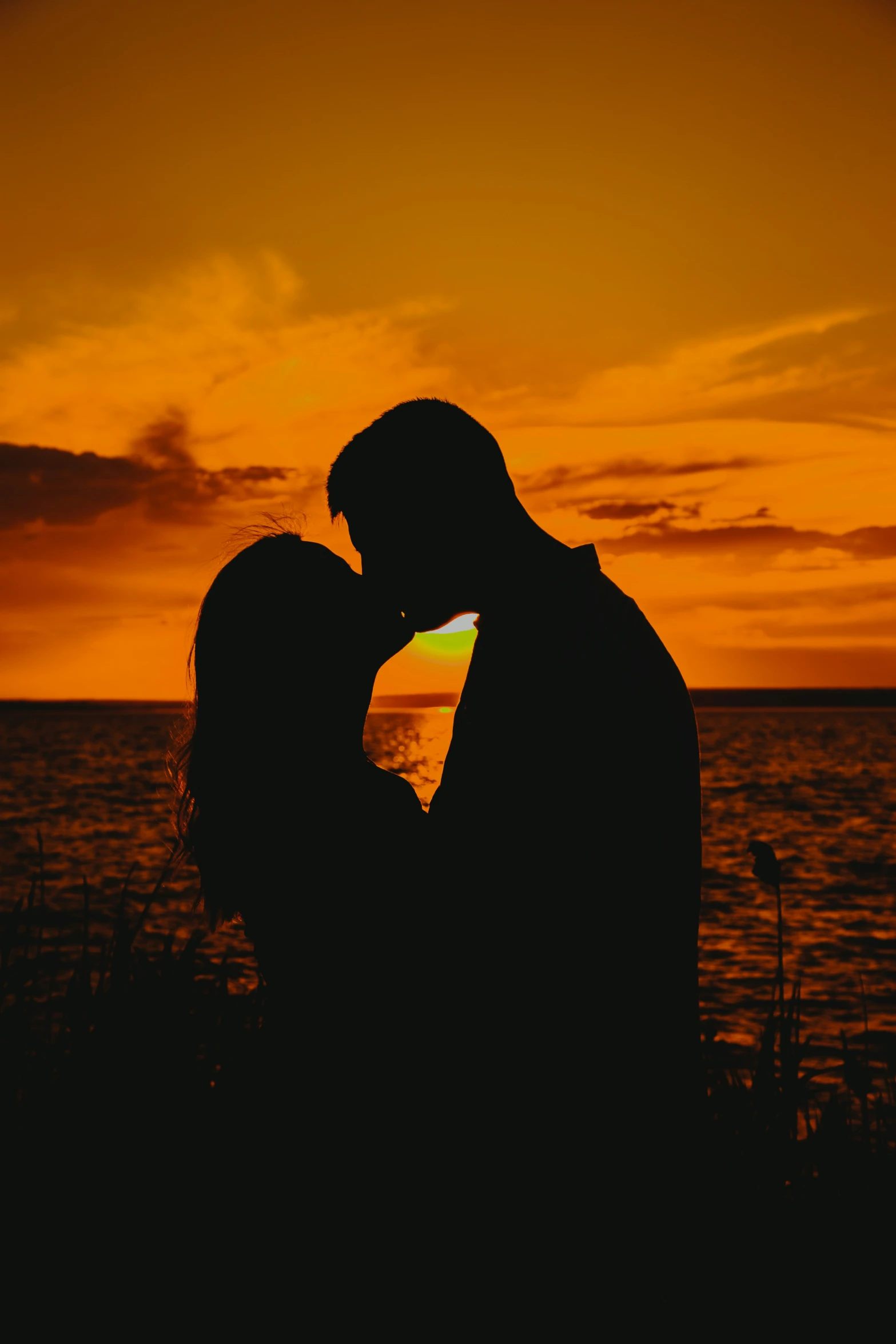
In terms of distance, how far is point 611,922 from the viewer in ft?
6.29

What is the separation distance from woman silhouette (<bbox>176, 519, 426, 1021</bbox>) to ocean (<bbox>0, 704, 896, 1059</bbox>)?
332 mm

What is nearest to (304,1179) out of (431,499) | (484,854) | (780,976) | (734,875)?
(484,854)

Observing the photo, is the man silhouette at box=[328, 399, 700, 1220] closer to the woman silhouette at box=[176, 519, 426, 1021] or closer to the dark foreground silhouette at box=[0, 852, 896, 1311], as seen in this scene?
the dark foreground silhouette at box=[0, 852, 896, 1311]

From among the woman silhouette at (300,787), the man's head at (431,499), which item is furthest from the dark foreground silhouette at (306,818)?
the man's head at (431,499)

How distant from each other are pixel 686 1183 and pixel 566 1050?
0.40m

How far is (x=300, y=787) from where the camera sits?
2.25m

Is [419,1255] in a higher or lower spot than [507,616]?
lower

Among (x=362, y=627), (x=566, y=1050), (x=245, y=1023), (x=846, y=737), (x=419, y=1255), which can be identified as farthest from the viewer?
(x=846, y=737)

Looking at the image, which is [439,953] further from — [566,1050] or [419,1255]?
[419,1255]

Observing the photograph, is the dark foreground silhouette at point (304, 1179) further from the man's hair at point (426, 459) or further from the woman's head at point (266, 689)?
the man's hair at point (426, 459)

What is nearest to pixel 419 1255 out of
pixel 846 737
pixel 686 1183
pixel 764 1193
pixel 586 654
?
pixel 686 1183

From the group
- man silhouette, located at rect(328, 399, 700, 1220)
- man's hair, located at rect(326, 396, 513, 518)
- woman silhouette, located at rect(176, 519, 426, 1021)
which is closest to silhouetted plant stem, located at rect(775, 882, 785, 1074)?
man silhouette, located at rect(328, 399, 700, 1220)

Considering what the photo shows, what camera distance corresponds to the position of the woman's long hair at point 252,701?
226 cm

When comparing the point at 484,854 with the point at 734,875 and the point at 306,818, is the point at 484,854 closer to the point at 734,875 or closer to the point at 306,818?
the point at 306,818
